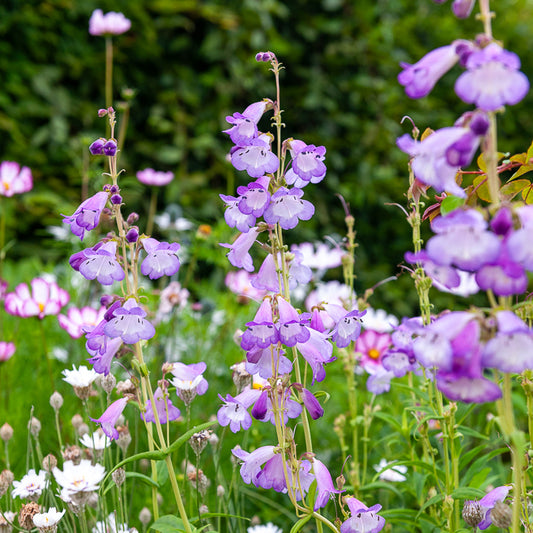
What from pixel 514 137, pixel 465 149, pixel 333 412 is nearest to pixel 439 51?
pixel 465 149

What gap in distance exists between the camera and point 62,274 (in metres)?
3.29

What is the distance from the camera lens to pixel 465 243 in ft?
2.47

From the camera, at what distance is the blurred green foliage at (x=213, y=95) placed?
3867 mm

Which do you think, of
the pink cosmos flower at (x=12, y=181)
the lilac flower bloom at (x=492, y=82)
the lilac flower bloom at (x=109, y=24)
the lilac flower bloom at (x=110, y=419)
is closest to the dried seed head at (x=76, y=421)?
the lilac flower bloom at (x=110, y=419)

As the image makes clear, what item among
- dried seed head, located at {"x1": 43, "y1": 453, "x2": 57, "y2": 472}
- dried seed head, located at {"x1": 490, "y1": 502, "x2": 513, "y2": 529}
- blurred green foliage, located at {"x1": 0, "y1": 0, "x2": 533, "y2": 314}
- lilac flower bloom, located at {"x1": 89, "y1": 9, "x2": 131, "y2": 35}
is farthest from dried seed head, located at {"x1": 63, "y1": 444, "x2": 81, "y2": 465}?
blurred green foliage, located at {"x1": 0, "y1": 0, "x2": 533, "y2": 314}

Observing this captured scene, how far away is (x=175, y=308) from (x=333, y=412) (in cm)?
76

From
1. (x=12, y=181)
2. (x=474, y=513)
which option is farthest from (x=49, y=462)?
(x=12, y=181)

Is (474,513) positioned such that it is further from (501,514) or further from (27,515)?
(27,515)

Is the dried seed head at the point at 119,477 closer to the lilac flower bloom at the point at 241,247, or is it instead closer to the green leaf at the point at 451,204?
the lilac flower bloom at the point at 241,247

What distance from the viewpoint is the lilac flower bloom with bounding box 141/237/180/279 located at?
1.20 m

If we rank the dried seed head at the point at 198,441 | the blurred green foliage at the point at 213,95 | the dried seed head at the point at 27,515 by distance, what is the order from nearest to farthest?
the dried seed head at the point at 27,515
the dried seed head at the point at 198,441
the blurred green foliage at the point at 213,95

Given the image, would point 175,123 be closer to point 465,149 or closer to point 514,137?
point 514,137

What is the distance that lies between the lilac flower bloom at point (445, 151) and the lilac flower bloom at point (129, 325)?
51cm

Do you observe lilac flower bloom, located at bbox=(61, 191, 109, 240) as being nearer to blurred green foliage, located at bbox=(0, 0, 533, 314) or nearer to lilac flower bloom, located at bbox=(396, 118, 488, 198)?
lilac flower bloom, located at bbox=(396, 118, 488, 198)
